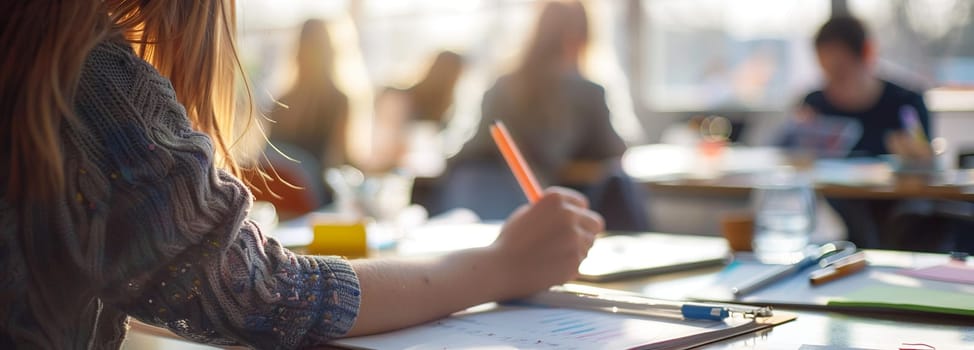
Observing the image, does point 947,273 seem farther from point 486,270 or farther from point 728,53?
point 728,53

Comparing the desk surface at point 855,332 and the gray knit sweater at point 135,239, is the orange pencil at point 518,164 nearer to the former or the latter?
the desk surface at point 855,332

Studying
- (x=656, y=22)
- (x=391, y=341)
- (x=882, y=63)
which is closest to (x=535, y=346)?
(x=391, y=341)

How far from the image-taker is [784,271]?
4.19ft

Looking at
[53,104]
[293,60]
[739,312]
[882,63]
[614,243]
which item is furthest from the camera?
[882,63]

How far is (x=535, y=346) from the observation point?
90 cm

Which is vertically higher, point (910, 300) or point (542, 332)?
point (910, 300)

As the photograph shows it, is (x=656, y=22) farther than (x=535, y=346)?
Yes

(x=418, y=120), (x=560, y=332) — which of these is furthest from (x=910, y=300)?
(x=418, y=120)

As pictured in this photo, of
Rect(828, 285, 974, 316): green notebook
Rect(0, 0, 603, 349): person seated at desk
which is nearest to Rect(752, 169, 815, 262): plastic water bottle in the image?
Rect(828, 285, 974, 316): green notebook

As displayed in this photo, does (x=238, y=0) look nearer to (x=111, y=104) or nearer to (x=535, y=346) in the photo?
(x=111, y=104)

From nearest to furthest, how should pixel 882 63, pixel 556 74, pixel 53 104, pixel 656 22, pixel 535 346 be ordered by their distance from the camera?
pixel 53 104
pixel 535 346
pixel 556 74
pixel 882 63
pixel 656 22

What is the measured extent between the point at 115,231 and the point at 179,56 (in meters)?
0.21

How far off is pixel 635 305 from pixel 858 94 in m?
3.49

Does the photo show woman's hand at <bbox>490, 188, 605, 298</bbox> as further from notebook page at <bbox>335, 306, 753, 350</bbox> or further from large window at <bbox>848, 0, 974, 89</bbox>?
large window at <bbox>848, 0, 974, 89</bbox>
